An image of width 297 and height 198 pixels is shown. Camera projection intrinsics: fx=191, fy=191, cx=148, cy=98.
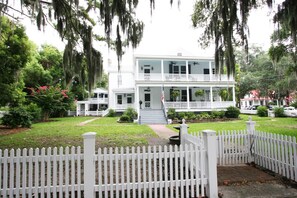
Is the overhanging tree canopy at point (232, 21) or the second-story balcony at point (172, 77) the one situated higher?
the second-story balcony at point (172, 77)

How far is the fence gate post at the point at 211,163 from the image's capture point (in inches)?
142

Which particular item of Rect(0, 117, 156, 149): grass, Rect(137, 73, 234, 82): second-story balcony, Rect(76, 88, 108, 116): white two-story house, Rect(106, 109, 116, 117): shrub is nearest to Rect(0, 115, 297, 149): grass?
Rect(0, 117, 156, 149): grass

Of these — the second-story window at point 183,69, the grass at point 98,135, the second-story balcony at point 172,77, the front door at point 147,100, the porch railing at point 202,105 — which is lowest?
the grass at point 98,135

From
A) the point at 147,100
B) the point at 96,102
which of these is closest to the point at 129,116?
the point at 147,100

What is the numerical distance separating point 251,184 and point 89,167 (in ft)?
11.3

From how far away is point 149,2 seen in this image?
4586 mm

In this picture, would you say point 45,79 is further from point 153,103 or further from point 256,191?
point 256,191

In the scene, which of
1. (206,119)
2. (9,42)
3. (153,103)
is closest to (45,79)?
(153,103)

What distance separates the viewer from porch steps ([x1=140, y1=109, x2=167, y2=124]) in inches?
685

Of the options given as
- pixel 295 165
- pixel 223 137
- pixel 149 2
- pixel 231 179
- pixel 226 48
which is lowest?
pixel 231 179

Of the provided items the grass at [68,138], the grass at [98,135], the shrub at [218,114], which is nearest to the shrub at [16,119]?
the grass at [98,135]

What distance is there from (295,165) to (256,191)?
117cm

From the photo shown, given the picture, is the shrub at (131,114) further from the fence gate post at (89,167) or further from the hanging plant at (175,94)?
the fence gate post at (89,167)

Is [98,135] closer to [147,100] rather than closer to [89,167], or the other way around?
[89,167]
